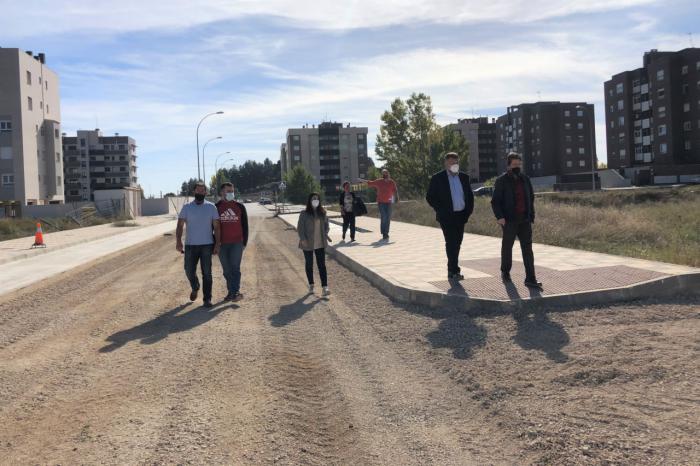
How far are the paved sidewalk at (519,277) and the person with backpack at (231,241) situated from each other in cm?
218

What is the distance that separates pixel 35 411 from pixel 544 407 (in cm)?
352

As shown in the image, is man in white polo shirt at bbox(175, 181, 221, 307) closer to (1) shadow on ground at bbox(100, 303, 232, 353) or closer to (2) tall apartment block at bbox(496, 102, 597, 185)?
(1) shadow on ground at bbox(100, 303, 232, 353)

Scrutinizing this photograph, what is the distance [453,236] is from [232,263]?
10.7 feet

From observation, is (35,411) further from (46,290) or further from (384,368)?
(46,290)

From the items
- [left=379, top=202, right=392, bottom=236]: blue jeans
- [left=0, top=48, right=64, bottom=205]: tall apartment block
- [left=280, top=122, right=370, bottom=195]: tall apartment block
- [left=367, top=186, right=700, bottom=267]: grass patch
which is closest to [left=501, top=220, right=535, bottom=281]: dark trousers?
[left=367, top=186, right=700, bottom=267]: grass patch

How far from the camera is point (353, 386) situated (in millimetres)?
A: 4676

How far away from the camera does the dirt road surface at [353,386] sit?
11.5 ft

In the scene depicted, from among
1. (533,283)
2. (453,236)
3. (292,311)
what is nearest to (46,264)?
(292,311)

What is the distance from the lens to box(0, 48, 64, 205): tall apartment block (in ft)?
199

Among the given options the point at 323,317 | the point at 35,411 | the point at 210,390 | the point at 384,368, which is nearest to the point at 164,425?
the point at 210,390

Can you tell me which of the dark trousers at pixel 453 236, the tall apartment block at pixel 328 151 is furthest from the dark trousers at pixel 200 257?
the tall apartment block at pixel 328 151

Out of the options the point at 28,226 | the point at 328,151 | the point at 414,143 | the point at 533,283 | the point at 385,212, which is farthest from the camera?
the point at 328,151

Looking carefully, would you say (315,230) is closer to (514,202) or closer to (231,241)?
(231,241)

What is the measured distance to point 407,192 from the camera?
57438 mm
